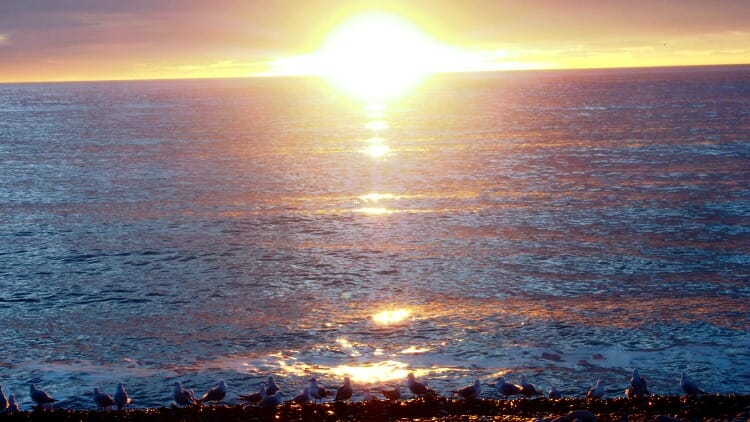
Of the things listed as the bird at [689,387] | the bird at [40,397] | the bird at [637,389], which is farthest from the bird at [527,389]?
the bird at [40,397]

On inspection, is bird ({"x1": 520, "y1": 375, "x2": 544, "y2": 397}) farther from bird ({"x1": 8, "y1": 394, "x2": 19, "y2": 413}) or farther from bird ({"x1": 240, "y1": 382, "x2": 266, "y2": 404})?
bird ({"x1": 8, "y1": 394, "x2": 19, "y2": 413})

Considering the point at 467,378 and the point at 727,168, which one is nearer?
the point at 467,378

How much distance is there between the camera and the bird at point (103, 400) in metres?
15.5

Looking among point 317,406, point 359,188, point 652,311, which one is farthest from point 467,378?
point 359,188

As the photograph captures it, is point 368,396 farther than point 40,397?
Yes

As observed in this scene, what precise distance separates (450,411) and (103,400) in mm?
6961

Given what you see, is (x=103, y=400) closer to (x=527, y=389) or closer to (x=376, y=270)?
(x=527, y=389)

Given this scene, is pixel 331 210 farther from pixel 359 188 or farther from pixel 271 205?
pixel 359 188

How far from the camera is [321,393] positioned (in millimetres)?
15664

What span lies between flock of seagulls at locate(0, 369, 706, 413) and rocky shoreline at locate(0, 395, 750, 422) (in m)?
0.30

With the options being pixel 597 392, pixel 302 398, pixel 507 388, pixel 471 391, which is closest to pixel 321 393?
pixel 302 398

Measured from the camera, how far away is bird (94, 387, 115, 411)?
15531 mm

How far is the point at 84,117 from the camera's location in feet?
392

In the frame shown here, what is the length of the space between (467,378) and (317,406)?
12.6ft
